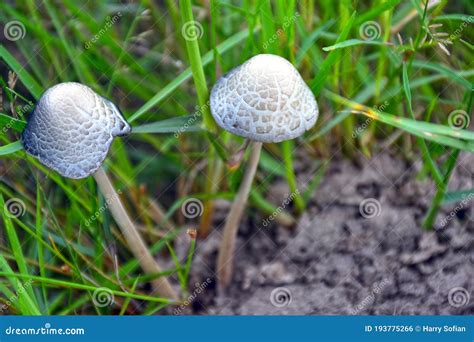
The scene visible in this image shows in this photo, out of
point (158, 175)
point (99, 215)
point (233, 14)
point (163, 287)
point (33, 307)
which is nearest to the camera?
point (33, 307)

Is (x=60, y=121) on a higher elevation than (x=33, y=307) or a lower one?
higher

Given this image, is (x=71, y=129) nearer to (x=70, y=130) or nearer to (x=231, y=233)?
(x=70, y=130)

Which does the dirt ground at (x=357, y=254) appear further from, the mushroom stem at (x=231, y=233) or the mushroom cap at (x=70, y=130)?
the mushroom cap at (x=70, y=130)

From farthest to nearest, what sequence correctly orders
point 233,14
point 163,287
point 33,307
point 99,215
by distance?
1. point 233,14
2. point 163,287
3. point 99,215
4. point 33,307

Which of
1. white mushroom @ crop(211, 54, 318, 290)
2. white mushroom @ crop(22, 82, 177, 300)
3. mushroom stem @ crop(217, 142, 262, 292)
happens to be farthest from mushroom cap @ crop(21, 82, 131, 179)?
mushroom stem @ crop(217, 142, 262, 292)

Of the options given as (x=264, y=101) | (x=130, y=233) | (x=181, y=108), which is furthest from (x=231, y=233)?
(x=264, y=101)

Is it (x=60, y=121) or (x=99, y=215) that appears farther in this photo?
(x=99, y=215)

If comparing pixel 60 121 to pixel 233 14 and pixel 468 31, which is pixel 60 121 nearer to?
pixel 233 14

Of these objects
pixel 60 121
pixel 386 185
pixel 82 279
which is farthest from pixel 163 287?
pixel 386 185
